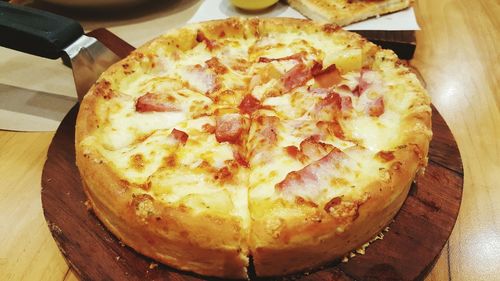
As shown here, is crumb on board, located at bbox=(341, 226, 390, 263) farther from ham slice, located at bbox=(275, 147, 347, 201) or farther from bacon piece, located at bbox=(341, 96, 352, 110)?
bacon piece, located at bbox=(341, 96, 352, 110)

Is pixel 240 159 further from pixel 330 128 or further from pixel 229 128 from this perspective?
pixel 330 128

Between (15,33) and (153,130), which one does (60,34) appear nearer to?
(15,33)

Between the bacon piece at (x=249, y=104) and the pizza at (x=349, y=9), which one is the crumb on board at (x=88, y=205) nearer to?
the bacon piece at (x=249, y=104)

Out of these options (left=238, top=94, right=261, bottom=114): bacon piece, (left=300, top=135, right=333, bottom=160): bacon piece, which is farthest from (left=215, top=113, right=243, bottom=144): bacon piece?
(left=300, top=135, right=333, bottom=160): bacon piece

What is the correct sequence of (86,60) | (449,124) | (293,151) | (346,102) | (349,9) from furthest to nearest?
1. (349,9)
2. (449,124)
3. (86,60)
4. (346,102)
5. (293,151)

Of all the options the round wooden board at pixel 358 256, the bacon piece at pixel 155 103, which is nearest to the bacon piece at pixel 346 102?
the round wooden board at pixel 358 256

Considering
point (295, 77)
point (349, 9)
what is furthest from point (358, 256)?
point (349, 9)

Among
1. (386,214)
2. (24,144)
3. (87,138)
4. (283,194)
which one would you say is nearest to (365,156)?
(386,214)
